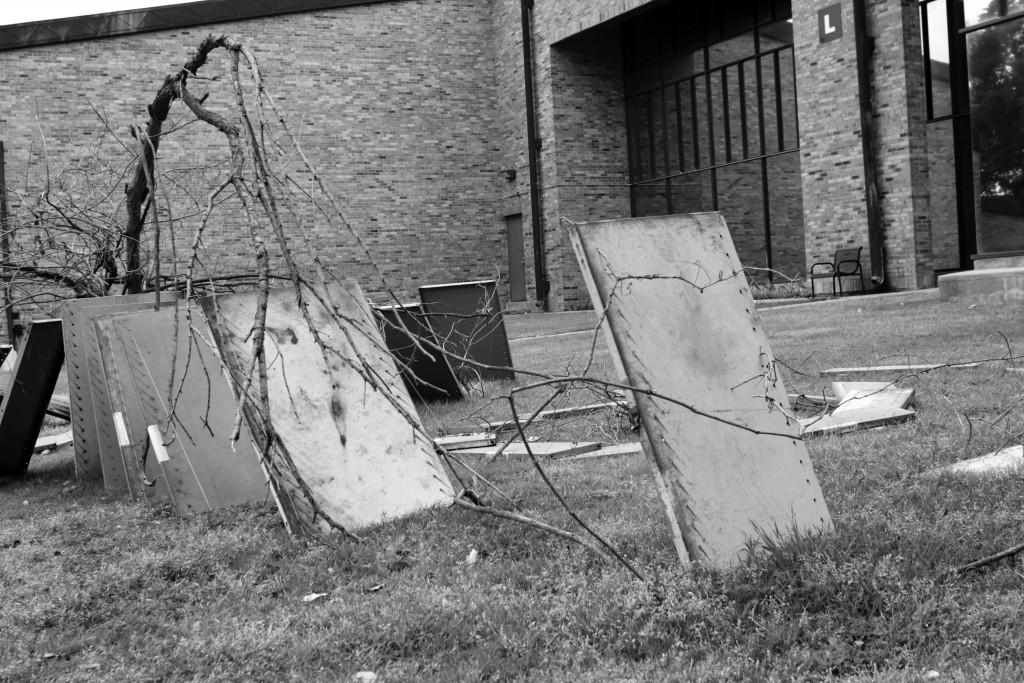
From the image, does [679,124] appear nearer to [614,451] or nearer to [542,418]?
[542,418]

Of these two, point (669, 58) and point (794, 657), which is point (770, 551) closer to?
point (794, 657)

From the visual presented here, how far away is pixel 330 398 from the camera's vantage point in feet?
14.1

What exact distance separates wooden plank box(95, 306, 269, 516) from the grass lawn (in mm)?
226

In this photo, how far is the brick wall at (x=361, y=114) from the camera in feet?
65.0

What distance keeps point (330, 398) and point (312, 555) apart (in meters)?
0.86

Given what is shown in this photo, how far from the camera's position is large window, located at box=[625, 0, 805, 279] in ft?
59.6

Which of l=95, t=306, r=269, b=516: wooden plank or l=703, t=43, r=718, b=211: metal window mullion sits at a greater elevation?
l=703, t=43, r=718, b=211: metal window mullion

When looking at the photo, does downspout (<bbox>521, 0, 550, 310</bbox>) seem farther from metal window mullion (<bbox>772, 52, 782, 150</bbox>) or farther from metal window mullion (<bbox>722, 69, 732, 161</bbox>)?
metal window mullion (<bbox>772, 52, 782, 150</bbox>)

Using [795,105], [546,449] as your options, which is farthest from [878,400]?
[795,105]

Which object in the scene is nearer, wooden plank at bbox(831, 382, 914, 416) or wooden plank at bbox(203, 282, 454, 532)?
wooden plank at bbox(203, 282, 454, 532)

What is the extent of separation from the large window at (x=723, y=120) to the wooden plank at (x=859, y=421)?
1312 centimetres

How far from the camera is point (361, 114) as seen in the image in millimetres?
21625

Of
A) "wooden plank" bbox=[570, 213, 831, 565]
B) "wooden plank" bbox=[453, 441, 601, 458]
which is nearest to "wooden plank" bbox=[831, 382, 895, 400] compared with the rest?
"wooden plank" bbox=[453, 441, 601, 458]

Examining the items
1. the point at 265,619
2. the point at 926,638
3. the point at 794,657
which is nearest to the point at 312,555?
the point at 265,619
